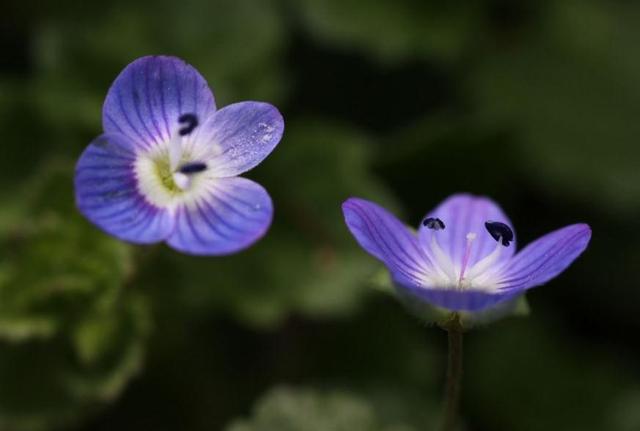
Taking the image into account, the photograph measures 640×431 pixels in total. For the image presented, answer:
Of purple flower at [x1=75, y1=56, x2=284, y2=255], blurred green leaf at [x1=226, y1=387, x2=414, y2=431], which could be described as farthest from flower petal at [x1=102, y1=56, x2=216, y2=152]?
blurred green leaf at [x1=226, y1=387, x2=414, y2=431]

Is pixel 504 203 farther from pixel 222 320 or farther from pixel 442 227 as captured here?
pixel 442 227

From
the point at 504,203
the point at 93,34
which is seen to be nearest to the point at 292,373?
the point at 504,203

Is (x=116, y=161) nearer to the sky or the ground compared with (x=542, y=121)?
nearer to the ground

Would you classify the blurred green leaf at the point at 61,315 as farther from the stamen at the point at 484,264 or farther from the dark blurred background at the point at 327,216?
the stamen at the point at 484,264

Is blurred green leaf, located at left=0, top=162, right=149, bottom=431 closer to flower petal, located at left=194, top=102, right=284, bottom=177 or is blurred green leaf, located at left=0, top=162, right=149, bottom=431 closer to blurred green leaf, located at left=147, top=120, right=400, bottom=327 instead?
blurred green leaf, located at left=147, top=120, right=400, bottom=327

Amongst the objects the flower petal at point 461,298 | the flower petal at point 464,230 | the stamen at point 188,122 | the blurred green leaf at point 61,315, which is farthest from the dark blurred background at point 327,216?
the flower petal at point 461,298
